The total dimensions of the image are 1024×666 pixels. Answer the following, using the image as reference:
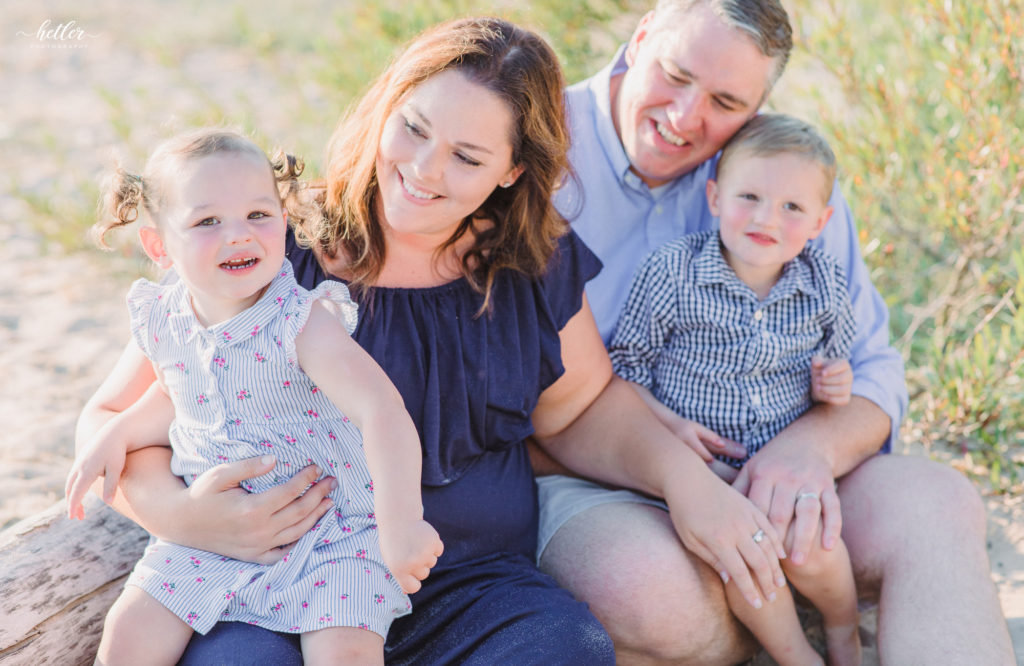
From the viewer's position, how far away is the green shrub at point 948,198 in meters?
3.33

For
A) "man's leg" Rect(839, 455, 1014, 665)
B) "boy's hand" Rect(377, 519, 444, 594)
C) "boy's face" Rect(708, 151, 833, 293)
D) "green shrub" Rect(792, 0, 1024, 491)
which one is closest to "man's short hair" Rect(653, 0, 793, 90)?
"boy's face" Rect(708, 151, 833, 293)

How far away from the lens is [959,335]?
13.1ft

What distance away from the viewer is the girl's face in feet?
6.22

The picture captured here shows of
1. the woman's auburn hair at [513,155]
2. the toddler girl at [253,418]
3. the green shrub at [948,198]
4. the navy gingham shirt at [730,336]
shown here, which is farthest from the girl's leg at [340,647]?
the green shrub at [948,198]

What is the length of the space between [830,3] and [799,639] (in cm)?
247

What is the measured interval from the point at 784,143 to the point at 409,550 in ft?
5.25

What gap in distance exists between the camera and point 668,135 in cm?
276

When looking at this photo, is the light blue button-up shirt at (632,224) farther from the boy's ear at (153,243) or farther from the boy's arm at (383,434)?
the boy's ear at (153,243)

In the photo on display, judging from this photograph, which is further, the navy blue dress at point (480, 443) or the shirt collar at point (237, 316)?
the navy blue dress at point (480, 443)

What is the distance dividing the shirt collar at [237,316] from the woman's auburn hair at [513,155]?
0.27m

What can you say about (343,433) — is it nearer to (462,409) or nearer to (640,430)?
(462,409)

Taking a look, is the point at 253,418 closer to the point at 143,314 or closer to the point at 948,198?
the point at 143,314

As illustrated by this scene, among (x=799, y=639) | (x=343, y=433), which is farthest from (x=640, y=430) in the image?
(x=343, y=433)

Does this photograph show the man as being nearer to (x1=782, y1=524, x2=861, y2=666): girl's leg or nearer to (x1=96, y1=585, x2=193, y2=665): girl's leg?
Result: (x1=782, y1=524, x2=861, y2=666): girl's leg
